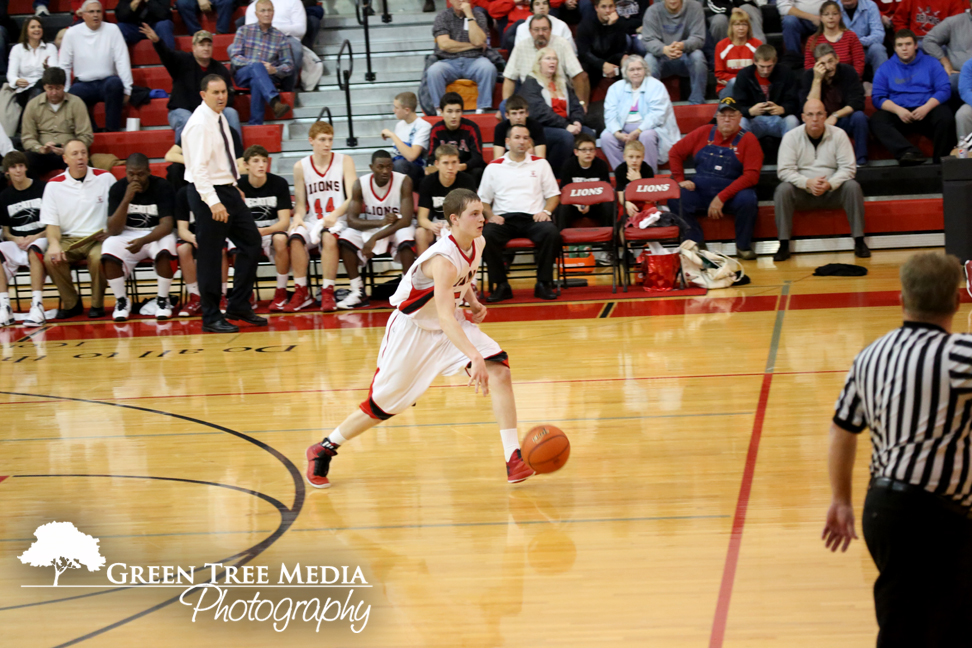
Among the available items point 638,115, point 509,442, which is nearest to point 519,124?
point 638,115

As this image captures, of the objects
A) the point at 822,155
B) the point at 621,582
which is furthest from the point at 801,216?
the point at 621,582

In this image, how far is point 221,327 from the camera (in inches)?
323

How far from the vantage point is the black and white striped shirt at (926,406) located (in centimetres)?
215

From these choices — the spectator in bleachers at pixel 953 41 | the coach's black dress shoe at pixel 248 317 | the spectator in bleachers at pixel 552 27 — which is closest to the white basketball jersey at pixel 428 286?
the coach's black dress shoe at pixel 248 317

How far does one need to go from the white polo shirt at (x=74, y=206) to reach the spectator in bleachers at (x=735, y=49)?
659 centimetres

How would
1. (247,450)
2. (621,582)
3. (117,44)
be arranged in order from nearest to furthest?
1. (621,582)
2. (247,450)
3. (117,44)

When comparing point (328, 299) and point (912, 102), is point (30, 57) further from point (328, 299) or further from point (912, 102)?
point (912, 102)

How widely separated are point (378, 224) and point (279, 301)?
119cm

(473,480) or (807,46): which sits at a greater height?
(807,46)

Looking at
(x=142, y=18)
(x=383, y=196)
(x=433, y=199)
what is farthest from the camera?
(x=142, y=18)

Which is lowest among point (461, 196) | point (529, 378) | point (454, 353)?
point (529, 378)

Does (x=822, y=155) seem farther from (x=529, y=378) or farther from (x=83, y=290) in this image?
(x=83, y=290)

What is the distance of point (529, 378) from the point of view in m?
6.12

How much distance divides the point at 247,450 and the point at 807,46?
823 centimetres
